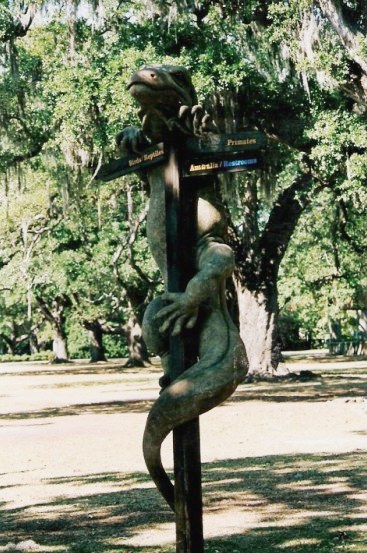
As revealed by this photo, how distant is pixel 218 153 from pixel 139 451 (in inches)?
296

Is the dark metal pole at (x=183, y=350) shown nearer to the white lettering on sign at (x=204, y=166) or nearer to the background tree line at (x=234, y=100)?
the white lettering on sign at (x=204, y=166)

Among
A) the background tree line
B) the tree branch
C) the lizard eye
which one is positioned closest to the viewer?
the lizard eye

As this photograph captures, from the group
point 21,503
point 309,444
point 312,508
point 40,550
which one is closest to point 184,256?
point 40,550

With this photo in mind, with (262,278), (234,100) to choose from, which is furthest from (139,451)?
(262,278)

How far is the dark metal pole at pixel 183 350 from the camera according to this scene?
534 cm

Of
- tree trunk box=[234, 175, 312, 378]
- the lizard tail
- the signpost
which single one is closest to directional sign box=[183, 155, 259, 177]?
the signpost

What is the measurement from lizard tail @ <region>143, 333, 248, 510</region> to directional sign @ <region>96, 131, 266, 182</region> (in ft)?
3.29

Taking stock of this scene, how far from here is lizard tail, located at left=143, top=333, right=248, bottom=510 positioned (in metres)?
5.40

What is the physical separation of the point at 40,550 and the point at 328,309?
39.7m

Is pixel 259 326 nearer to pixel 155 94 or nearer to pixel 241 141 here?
pixel 155 94

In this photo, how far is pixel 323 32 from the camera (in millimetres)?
15930

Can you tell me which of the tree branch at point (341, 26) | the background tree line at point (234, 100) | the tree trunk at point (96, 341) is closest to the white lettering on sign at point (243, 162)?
the background tree line at point (234, 100)

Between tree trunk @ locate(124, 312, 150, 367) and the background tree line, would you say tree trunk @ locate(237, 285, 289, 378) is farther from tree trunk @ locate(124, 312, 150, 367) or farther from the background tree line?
tree trunk @ locate(124, 312, 150, 367)

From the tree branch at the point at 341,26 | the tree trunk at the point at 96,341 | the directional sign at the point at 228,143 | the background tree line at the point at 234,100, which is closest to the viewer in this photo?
the directional sign at the point at 228,143
